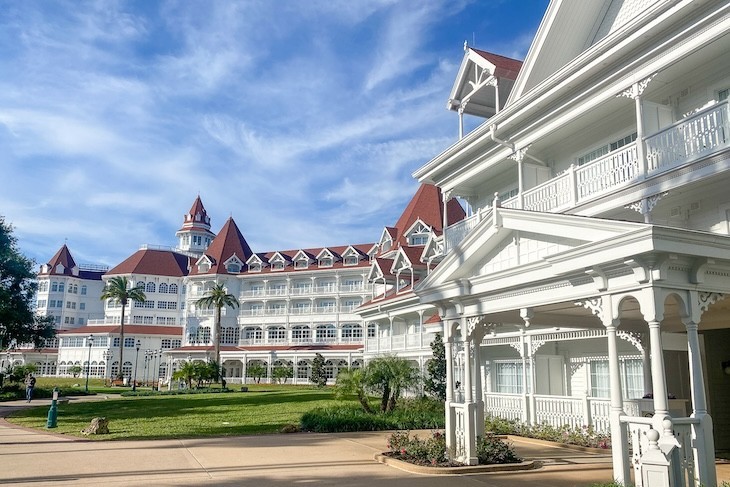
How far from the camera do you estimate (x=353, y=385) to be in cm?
2161

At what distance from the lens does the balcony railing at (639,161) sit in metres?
11.8

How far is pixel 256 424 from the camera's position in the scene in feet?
72.8

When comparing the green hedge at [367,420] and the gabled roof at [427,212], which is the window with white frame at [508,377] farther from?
the gabled roof at [427,212]

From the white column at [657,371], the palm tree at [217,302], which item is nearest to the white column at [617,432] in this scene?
the white column at [657,371]

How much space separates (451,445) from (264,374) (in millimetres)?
57448

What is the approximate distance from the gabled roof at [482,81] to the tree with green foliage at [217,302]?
5063cm

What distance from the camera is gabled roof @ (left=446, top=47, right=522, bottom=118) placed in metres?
20.1

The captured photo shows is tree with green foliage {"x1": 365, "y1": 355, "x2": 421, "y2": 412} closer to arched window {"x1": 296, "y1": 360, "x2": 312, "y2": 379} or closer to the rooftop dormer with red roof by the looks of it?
arched window {"x1": 296, "y1": 360, "x2": 312, "y2": 379}

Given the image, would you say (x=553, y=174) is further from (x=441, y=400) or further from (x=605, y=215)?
(x=441, y=400)

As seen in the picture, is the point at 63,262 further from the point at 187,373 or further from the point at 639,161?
the point at 639,161

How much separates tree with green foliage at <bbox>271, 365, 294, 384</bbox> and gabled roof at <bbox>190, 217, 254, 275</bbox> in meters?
15.0

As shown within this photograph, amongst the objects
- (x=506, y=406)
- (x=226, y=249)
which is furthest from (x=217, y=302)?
(x=506, y=406)

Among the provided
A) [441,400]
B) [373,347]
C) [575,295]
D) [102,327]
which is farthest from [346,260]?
[575,295]

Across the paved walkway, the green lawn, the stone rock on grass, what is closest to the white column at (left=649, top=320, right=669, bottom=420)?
the paved walkway
